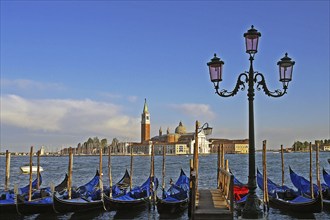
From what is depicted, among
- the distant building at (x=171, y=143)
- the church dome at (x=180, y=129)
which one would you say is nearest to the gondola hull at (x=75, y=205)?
the distant building at (x=171, y=143)

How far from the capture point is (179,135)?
9856 cm

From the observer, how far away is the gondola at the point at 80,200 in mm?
10211

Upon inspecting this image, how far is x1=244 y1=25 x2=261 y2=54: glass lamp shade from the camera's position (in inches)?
206

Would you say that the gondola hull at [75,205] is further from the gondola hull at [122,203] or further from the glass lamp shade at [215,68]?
the glass lamp shade at [215,68]

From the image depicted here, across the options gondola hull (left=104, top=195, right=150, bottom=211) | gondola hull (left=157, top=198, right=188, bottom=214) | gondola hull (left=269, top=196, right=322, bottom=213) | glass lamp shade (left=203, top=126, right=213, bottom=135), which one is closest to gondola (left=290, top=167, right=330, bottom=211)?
gondola hull (left=269, top=196, right=322, bottom=213)

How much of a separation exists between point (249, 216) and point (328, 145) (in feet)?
327

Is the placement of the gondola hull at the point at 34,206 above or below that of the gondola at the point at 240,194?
below

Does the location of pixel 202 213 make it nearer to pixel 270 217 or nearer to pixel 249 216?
pixel 249 216

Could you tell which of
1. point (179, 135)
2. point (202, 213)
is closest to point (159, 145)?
point (179, 135)

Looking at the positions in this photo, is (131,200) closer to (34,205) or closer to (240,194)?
(34,205)

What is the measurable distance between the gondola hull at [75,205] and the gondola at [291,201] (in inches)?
169

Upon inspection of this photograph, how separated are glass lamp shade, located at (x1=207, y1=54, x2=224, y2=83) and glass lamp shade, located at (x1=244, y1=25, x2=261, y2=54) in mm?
388

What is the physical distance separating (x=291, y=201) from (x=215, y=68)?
6039 mm

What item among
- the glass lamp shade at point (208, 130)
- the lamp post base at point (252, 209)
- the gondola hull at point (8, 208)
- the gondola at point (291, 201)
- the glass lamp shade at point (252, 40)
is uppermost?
the glass lamp shade at point (252, 40)
